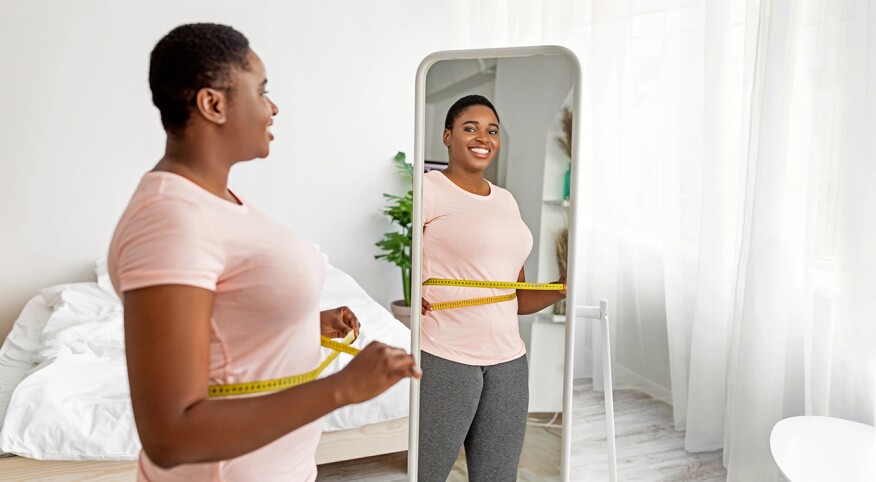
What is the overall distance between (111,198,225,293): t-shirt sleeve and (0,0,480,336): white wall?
3.14 metres

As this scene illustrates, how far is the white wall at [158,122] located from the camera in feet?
11.2

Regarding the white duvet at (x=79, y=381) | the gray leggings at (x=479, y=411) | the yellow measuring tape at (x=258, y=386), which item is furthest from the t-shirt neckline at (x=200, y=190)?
the white duvet at (x=79, y=381)

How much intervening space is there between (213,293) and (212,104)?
22cm

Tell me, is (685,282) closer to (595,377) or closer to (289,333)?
(595,377)

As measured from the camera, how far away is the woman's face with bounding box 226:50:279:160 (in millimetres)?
842

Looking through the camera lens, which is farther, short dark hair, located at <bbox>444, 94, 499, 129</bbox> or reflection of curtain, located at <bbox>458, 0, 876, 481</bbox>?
reflection of curtain, located at <bbox>458, 0, 876, 481</bbox>

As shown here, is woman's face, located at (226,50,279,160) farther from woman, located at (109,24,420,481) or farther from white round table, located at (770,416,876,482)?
white round table, located at (770,416,876,482)

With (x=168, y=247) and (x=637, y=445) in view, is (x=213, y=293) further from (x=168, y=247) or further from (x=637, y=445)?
(x=637, y=445)

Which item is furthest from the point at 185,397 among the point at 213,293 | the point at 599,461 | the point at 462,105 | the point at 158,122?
the point at 158,122

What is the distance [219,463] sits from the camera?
2.90 feet

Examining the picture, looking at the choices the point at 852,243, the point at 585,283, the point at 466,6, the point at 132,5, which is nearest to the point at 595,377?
the point at 585,283

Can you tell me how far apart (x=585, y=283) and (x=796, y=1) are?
1.71m

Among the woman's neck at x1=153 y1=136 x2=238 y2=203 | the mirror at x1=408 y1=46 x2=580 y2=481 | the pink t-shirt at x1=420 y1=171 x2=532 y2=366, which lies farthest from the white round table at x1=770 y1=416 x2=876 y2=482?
the woman's neck at x1=153 y1=136 x2=238 y2=203

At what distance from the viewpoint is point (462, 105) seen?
1.33 meters
